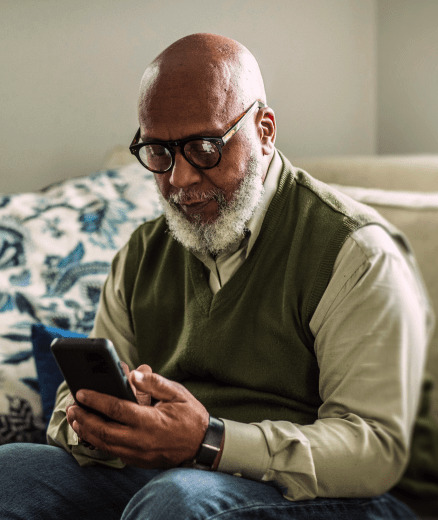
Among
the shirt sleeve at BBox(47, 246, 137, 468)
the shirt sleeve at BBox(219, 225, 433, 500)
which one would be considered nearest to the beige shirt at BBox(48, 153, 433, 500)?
the shirt sleeve at BBox(219, 225, 433, 500)

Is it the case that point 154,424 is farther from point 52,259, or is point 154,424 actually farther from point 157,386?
point 52,259

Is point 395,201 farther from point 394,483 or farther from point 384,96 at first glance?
point 394,483

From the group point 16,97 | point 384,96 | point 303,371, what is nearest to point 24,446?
point 303,371

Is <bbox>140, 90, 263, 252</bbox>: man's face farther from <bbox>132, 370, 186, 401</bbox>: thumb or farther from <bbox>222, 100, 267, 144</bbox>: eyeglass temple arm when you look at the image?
<bbox>132, 370, 186, 401</bbox>: thumb

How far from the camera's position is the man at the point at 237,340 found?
78 centimetres

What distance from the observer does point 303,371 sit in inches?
35.6

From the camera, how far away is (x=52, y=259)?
4.27 feet

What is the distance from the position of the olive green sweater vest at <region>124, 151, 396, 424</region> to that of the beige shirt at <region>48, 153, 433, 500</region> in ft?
0.12

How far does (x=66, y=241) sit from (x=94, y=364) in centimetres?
58

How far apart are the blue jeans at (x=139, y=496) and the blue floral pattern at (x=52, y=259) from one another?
179 mm

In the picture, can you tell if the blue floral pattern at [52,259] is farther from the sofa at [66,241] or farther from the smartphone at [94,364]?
the smartphone at [94,364]

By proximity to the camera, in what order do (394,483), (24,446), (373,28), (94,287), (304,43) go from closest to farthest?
(394,483)
(24,446)
(373,28)
(94,287)
(304,43)

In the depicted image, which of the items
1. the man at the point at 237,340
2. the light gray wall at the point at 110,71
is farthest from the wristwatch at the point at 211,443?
the light gray wall at the point at 110,71

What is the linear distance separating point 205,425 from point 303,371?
0.17 metres
